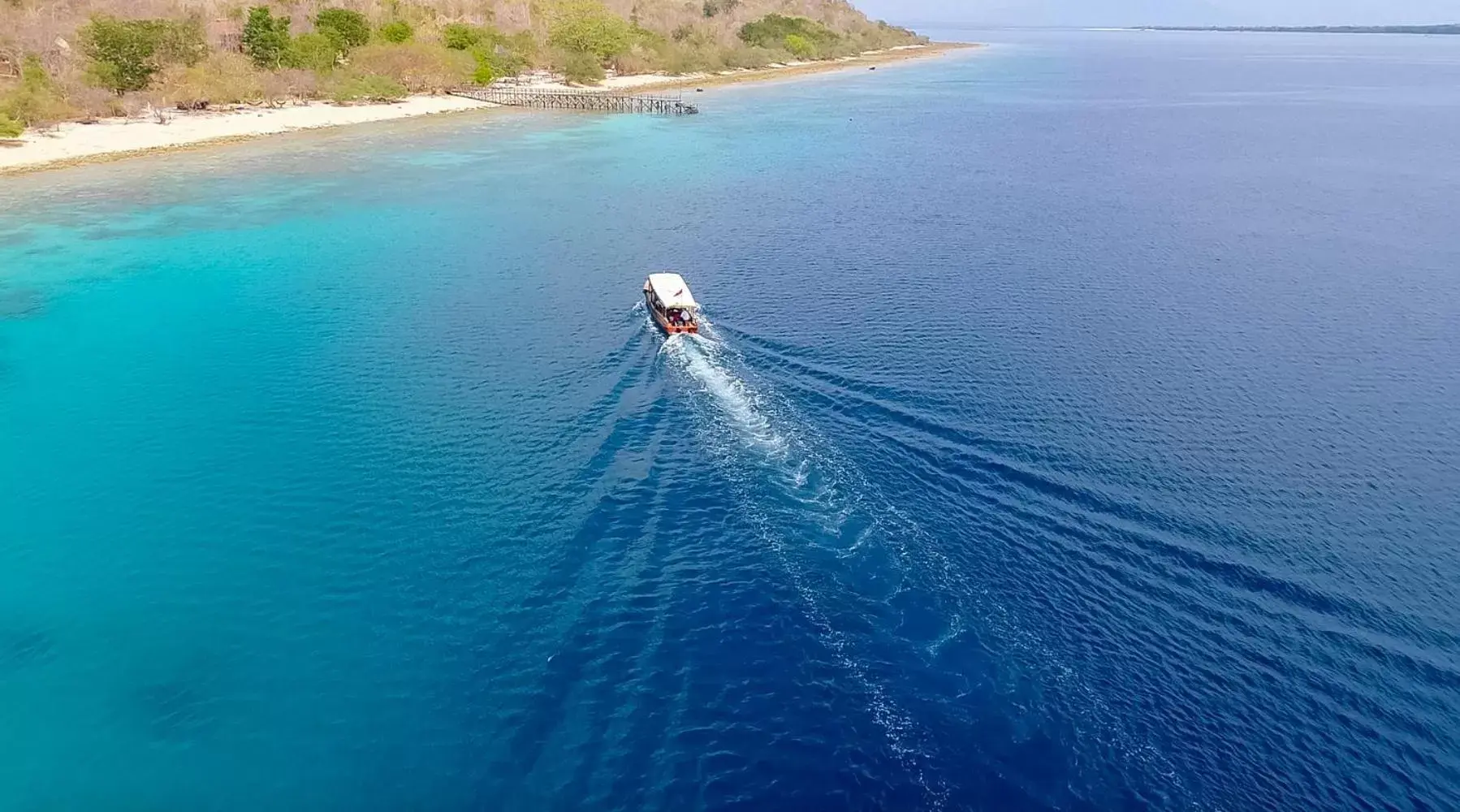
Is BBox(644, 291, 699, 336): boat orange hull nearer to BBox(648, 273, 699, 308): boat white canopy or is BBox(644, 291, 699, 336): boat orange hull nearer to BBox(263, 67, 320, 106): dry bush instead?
BBox(648, 273, 699, 308): boat white canopy

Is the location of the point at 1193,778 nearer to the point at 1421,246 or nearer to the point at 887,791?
the point at 887,791

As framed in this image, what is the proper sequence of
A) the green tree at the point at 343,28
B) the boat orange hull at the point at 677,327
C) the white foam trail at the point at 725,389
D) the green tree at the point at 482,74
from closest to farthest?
the white foam trail at the point at 725,389
the boat orange hull at the point at 677,327
the green tree at the point at 343,28
the green tree at the point at 482,74

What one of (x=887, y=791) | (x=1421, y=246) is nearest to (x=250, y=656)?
(x=887, y=791)

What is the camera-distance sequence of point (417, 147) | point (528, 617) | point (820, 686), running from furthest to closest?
point (417, 147), point (528, 617), point (820, 686)

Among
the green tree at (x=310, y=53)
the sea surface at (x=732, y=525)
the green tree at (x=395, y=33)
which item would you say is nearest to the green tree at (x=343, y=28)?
the green tree at (x=310, y=53)

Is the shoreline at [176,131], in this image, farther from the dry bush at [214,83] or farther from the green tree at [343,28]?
the green tree at [343,28]

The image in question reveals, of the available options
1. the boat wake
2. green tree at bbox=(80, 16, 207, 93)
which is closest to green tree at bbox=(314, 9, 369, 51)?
green tree at bbox=(80, 16, 207, 93)
